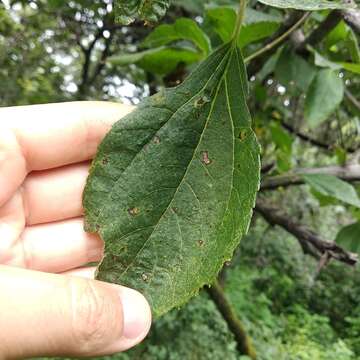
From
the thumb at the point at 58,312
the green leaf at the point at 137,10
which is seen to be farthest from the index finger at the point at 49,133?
the green leaf at the point at 137,10

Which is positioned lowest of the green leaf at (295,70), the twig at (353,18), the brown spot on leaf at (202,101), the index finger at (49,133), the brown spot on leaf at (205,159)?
the index finger at (49,133)

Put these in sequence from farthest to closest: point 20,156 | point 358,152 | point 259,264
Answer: point 259,264
point 358,152
point 20,156

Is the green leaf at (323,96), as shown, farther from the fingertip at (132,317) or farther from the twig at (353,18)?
the fingertip at (132,317)

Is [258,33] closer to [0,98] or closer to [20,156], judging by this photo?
[20,156]

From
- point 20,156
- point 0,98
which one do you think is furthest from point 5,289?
point 0,98

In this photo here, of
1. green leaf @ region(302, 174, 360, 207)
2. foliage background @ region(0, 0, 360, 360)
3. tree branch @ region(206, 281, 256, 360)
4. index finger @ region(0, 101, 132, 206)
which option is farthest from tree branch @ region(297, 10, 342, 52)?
tree branch @ region(206, 281, 256, 360)

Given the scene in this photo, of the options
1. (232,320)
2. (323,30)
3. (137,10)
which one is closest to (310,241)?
(323,30)

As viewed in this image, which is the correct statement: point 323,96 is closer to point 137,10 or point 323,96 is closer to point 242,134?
point 242,134
